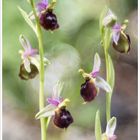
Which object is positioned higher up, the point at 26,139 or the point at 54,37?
the point at 54,37

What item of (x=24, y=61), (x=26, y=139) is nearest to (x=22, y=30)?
(x=24, y=61)

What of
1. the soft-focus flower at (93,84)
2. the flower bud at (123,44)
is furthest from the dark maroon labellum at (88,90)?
the flower bud at (123,44)

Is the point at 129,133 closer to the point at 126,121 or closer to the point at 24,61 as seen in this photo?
the point at 126,121

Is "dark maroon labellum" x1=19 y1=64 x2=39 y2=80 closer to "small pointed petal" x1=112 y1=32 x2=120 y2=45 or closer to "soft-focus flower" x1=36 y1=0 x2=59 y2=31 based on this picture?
"soft-focus flower" x1=36 y1=0 x2=59 y2=31

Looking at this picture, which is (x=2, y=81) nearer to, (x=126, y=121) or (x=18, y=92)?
(x=18, y=92)

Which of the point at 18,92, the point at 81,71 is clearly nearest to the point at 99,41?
the point at 81,71

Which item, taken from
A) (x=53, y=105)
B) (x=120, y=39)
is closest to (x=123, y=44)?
(x=120, y=39)

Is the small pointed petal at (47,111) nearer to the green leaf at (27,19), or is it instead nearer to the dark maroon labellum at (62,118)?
the dark maroon labellum at (62,118)
